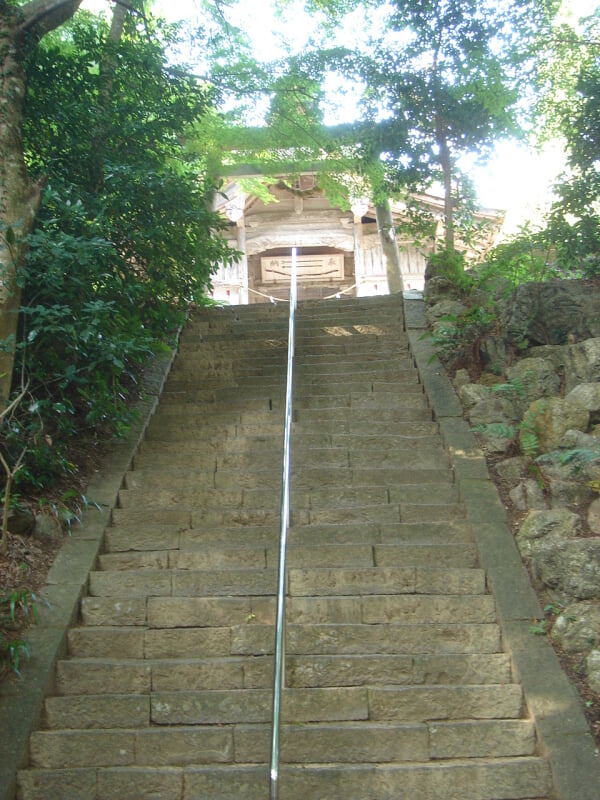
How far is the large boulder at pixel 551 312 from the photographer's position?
6.86m

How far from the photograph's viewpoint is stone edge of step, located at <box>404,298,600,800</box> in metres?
3.35

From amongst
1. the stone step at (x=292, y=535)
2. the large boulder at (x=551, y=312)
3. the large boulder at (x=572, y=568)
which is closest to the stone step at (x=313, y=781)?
the large boulder at (x=572, y=568)

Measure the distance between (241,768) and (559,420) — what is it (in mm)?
3503

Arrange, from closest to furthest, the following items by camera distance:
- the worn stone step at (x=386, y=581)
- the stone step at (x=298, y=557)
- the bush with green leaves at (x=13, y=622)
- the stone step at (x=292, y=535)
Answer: the bush with green leaves at (x=13, y=622) < the worn stone step at (x=386, y=581) < the stone step at (x=298, y=557) < the stone step at (x=292, y=535)

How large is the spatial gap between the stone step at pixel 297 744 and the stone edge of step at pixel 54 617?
14 cm

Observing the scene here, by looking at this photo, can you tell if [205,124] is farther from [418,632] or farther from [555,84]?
[418,632]

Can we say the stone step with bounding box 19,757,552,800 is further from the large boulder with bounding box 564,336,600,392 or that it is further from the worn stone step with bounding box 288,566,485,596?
the large boulder with bounding box 564,336,600,392

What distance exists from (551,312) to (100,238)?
426cm

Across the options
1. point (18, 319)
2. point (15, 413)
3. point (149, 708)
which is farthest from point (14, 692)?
point (18, 319)

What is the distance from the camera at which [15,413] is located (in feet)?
17.7

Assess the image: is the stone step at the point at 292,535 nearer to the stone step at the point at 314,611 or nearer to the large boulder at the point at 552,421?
the stone step at the point at 314,611

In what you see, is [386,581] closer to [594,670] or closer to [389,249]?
[594,670]

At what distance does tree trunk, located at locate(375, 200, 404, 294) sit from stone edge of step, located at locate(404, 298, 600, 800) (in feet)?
17.2

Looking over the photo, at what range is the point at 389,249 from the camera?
38.5 feet
